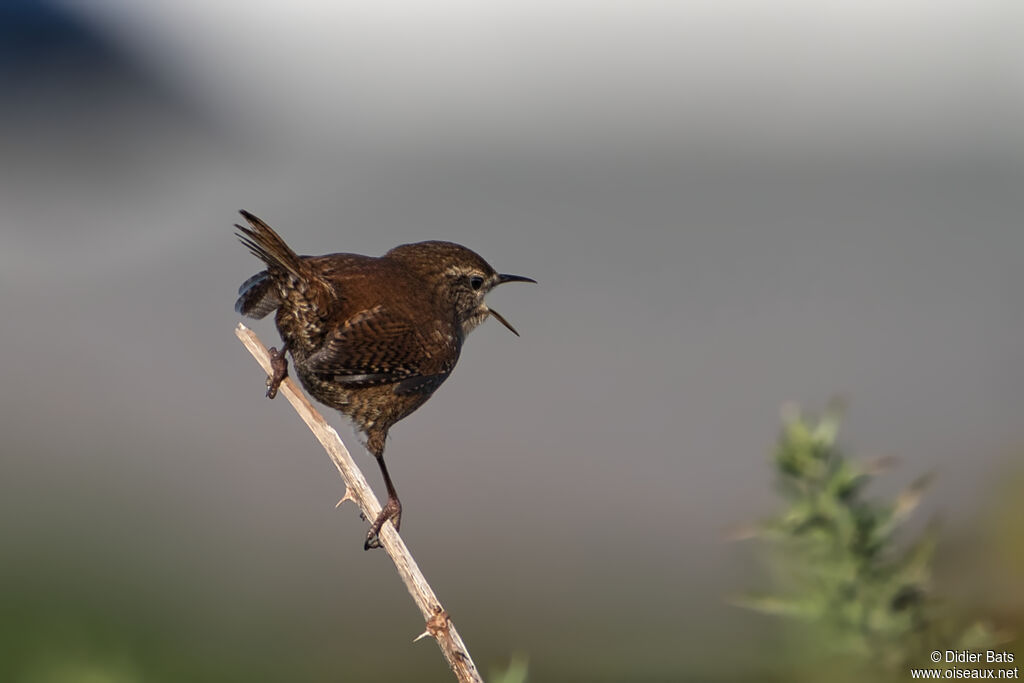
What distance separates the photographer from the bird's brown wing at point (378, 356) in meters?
2.13

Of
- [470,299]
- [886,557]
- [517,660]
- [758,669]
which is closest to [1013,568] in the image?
[758,669]

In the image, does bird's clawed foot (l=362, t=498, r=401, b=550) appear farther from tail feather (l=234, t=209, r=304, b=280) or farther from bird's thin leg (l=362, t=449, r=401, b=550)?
tail feather (l=234, t=209, r=304, b=280)

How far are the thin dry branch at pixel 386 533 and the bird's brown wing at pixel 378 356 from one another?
111mm

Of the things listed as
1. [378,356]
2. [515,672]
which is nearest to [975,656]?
[515,672]

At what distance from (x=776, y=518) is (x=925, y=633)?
21 cm

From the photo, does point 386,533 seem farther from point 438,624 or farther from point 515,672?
point 515,672

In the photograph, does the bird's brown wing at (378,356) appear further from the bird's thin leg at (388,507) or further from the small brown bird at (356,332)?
the bird's thin leg at (388,507)

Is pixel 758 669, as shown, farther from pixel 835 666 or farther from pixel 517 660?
pixel 517 660

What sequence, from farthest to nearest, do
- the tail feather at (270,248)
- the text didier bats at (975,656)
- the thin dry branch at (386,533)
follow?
the tail feather at (270,248)
the thin dry branch at (386,533)
the text didier bats at (975,656)

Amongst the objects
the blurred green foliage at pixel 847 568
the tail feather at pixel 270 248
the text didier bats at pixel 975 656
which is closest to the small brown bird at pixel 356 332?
the tail feather at pixel 270 248

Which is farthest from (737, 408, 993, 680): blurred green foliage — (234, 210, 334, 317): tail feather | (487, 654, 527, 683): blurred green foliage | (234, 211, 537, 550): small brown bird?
(234, 210, 334, 317): tail feather

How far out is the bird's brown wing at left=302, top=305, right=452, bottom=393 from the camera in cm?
213

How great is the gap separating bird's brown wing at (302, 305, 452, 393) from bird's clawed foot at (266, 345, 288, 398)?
0.08 meters

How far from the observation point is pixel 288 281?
2.23 meters
